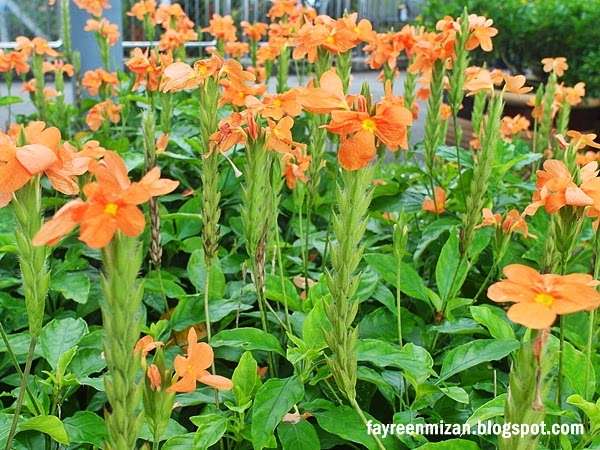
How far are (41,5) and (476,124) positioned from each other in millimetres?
7337

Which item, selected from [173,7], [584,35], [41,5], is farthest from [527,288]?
[41,5]

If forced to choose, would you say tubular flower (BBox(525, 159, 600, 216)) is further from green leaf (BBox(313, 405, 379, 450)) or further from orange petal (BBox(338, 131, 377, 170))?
green leaf (BBox(313, 405, 379, 450))

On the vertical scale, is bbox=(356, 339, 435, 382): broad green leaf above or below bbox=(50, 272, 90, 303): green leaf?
above

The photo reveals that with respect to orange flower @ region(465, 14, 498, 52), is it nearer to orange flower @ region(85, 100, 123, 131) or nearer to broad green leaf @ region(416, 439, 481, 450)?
broad green leaf @ region(416, 439, 481, 450)

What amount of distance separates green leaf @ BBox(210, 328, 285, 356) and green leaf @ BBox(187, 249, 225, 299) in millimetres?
208

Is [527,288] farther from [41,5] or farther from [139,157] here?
[41,5]

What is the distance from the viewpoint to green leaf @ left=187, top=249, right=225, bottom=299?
4.46ft

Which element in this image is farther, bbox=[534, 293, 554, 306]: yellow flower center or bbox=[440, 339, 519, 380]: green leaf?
bbox=[440, 339, 519, 380]: green leaf

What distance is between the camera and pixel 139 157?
70.2 inches

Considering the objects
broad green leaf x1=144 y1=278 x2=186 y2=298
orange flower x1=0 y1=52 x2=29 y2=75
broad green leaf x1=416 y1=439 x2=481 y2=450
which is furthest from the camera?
orange flower x1=0 y1=52 x2=29 y2=75

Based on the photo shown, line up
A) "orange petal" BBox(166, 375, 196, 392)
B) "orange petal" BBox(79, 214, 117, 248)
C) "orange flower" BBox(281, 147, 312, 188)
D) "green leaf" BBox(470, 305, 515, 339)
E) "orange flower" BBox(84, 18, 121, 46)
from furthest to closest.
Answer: "orange flower" BBox(84, 18, 121, 46) → "orange flower" BBox(281, 147, 312, 188) → "green leaf" BBox(470, 305, 515, 339) → "orange petal" BBox(166, 375, 196, 392) → "orange petal" BBox(79, 214, 117, 248)

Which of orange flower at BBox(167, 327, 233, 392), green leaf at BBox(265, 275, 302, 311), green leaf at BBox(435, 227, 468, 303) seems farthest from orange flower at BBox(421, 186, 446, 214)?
orange flower at BBox(167, 327, 233, 392)

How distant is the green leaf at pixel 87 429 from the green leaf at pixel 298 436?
0.24 m

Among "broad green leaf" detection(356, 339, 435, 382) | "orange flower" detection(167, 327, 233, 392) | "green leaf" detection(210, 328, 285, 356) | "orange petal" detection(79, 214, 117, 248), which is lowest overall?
"green leaf" detection(210, 328, 285, 356)
